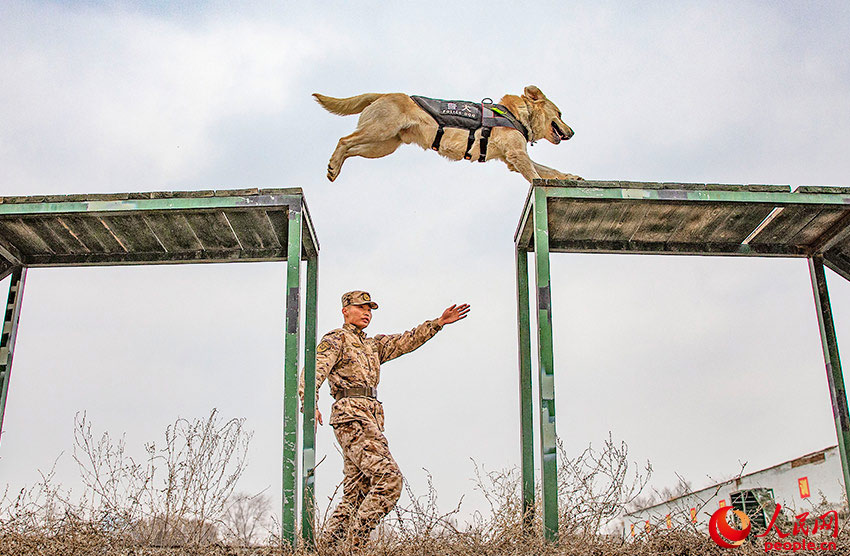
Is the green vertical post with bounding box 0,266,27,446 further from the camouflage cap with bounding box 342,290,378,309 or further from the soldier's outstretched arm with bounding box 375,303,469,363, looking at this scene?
the soldier's outstretched arm with bounding box 375,303,469,363

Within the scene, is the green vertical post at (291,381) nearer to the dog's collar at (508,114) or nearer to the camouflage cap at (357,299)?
the camouflage cap at (357,299)

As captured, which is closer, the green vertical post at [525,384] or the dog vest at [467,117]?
the green vertical post at [525,384]

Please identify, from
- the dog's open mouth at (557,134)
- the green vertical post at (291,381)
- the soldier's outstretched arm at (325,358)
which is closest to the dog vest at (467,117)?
the dog's open mouth at (557,134)

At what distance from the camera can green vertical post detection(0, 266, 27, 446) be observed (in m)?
7.71

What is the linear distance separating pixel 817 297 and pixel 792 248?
503 millimetres

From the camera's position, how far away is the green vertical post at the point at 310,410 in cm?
660

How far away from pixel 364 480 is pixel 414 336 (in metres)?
1.43

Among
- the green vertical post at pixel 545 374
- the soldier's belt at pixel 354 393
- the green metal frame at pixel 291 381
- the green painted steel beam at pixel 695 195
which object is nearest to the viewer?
Answer: the green vertical post at pixel 545 374

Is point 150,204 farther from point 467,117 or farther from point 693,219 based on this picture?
point 693,219

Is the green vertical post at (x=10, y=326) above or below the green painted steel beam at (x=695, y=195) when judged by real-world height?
below

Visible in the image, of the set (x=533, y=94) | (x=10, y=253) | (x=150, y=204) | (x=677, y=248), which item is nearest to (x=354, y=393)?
(x=150, y=204)

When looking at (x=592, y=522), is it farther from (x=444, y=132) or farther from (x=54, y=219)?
(x=54, y=219)

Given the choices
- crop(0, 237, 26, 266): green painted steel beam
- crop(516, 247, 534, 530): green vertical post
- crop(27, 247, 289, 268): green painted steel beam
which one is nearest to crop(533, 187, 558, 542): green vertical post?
crop(516, 247, 534, 530): green vertical post

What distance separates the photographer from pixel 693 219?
749 cm
